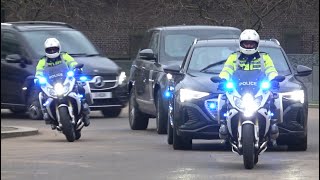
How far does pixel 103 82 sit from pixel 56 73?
5734 mm

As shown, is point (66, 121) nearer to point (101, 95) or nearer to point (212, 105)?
point (212, 105)

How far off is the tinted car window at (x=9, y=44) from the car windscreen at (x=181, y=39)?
4.74m

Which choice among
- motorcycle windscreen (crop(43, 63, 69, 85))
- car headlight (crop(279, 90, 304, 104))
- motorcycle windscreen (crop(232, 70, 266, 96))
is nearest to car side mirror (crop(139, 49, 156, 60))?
motorcycle windscreen (crop(43, 63, 69, 85))

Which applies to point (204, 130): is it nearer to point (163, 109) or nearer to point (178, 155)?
point (178, 155)

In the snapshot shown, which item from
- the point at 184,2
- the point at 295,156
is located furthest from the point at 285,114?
the point at 184,2

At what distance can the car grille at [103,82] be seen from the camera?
22.1 metres

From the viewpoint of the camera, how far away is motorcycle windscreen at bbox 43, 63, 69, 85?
16.5 metres

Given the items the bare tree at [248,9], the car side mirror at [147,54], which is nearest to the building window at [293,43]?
the bare tree at [248,9]

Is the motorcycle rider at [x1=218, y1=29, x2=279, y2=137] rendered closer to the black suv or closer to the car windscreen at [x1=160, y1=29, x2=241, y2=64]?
the car windscreen at [x1=160, y1=29, x2=241, y2=64]

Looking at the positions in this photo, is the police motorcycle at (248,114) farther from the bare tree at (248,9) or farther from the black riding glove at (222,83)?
the bare tree at (248,9)

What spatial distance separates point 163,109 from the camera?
56.7 ft

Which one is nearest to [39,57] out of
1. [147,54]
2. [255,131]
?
[147,54]

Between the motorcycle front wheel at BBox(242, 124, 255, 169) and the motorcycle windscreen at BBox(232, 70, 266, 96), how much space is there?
0.43 metres

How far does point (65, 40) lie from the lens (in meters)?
22.8
